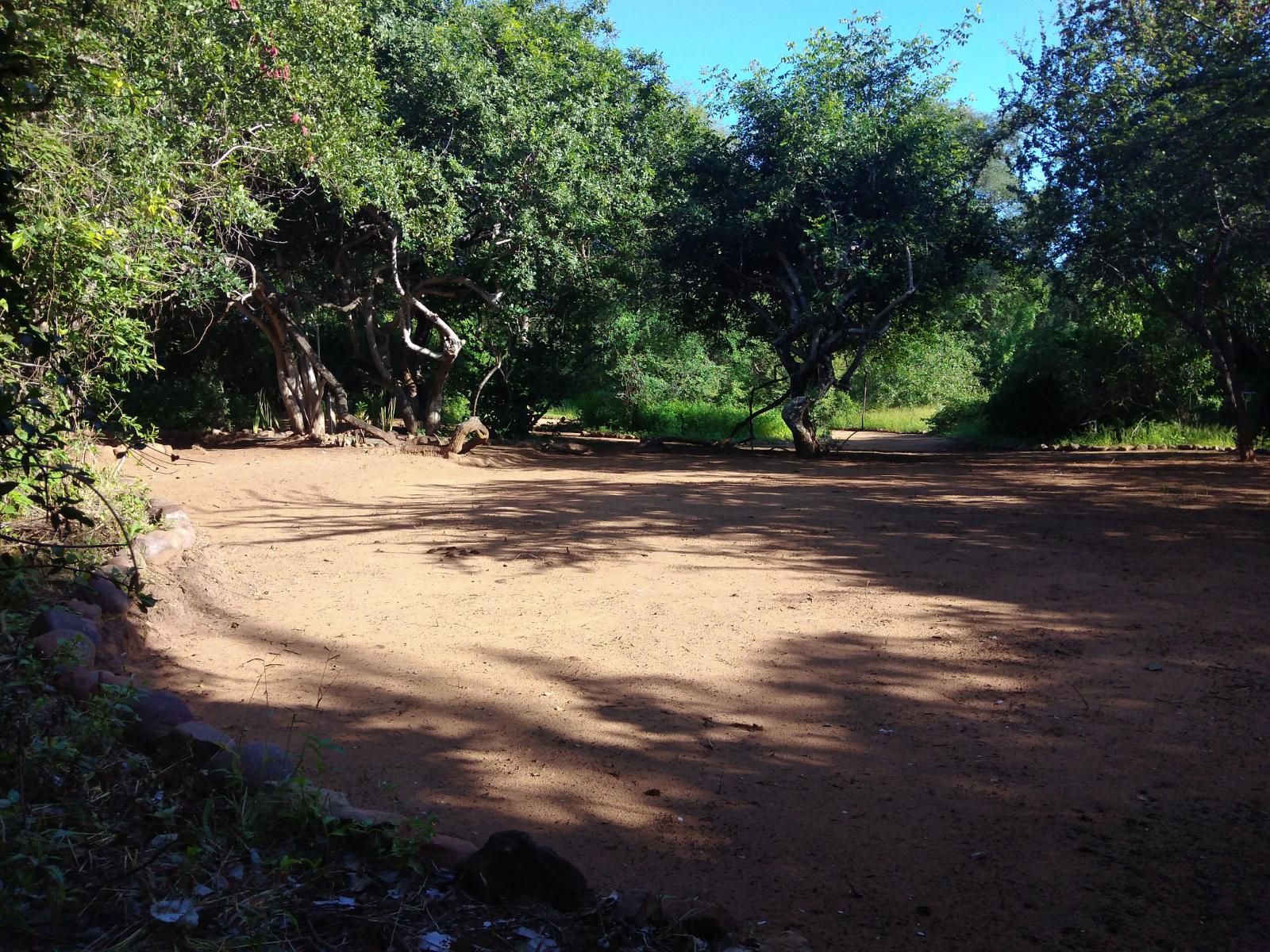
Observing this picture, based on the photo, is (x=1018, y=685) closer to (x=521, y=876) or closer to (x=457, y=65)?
(x=521, y=876)

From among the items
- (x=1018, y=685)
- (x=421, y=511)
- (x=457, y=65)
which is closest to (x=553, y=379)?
(x=457, y=65)

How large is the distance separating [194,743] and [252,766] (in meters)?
0.28

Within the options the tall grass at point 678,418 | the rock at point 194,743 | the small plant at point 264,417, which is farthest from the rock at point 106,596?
the tall grass at point 678,418

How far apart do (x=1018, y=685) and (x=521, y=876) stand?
304 centimetres

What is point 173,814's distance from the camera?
3148mm

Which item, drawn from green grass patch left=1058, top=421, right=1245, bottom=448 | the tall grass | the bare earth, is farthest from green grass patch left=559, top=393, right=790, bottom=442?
the bare earth

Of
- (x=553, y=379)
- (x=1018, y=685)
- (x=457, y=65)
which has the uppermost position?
(x=457, y=65)

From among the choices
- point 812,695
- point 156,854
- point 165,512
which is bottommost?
point 812,695

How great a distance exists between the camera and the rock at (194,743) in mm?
3531

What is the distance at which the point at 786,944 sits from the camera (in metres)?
2.79

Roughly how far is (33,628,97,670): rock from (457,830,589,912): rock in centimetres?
223

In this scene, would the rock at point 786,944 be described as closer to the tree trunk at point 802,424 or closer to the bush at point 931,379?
the tree trunk at point 802,424

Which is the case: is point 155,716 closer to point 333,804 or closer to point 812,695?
point 333,804

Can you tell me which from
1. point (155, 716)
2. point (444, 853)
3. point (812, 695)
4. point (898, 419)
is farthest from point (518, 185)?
point (898, 419)
